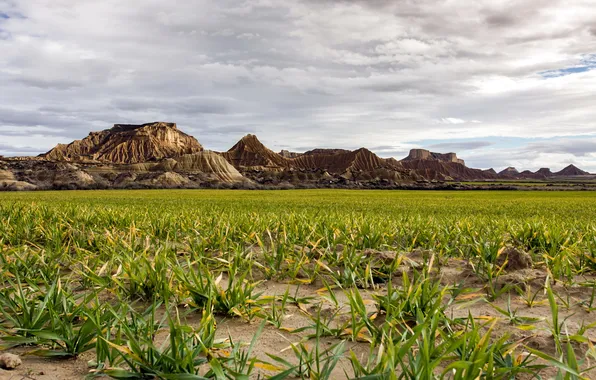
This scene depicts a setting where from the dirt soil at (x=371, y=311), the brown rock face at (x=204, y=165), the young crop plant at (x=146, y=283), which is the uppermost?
the brown rock face at (x=204, y=165)

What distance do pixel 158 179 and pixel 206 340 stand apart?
9979 cm

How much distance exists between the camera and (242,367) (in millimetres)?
1842

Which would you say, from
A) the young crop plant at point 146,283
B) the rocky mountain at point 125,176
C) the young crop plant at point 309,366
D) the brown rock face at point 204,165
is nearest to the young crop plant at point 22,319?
the young crop plant at point 146,283

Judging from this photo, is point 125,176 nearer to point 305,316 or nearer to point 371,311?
point 305,316

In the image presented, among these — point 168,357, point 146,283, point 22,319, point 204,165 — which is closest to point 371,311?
point 168,357

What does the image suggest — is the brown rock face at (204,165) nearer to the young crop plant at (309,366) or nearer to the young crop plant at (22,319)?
the young crop plant at (22,319)

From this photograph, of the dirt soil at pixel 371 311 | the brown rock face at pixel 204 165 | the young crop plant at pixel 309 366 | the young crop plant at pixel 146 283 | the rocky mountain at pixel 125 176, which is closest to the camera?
the young crop plant at pixel 309 366

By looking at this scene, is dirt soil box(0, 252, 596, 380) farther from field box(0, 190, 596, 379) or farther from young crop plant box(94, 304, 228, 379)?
young crop plant box(94, 304, 228, 379)

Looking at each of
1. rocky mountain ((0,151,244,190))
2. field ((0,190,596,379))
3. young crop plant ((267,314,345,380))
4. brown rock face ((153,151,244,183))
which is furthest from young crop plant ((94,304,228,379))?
brown rock face ((153,151,244,183))

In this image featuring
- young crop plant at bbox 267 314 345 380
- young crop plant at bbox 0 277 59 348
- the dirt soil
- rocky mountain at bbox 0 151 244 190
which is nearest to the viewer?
young crop plant at bbox 267 314 345 380

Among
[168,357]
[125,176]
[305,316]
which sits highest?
[125,176]

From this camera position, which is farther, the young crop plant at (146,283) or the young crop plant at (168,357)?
the young crop plant at (146,283)

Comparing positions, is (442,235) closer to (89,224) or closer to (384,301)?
(384,301)

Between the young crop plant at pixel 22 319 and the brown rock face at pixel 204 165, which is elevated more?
the brown rock face at pixel 204 165
